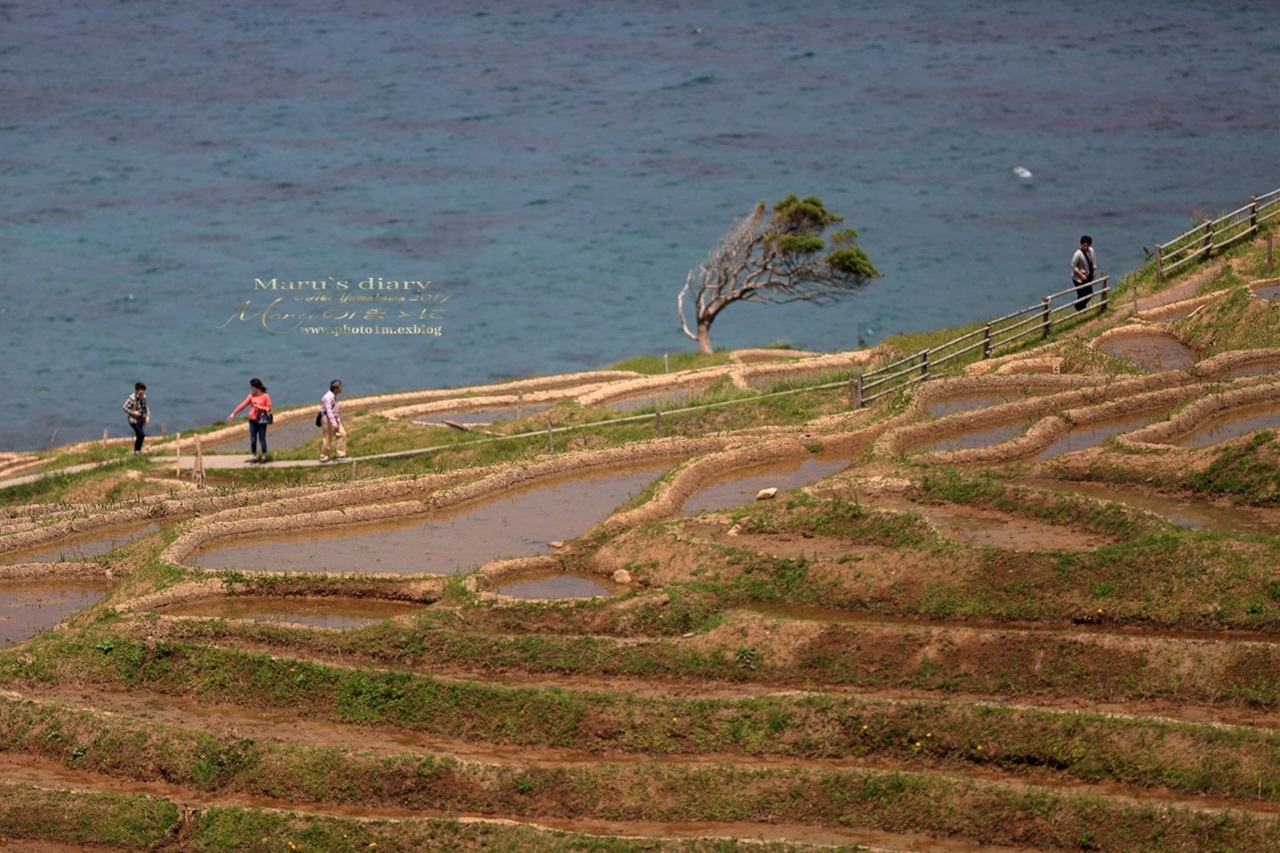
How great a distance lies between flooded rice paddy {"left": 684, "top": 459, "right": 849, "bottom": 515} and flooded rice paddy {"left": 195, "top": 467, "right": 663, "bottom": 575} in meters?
1.92

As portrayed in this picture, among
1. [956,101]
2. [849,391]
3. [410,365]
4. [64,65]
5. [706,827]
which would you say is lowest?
[706,827]

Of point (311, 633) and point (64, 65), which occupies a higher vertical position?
point (64, 65)

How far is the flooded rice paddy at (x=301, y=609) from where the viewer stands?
39.7 metres

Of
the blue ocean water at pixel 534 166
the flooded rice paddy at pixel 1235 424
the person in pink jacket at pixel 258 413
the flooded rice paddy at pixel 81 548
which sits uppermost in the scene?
the blue ocean water at pixel 534 166

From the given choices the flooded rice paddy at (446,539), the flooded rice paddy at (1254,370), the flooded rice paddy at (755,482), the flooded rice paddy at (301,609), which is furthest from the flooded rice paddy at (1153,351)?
the flooded rice paddy at (301,609)

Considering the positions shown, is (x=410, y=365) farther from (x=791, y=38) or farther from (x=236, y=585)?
(x=236, y=585)

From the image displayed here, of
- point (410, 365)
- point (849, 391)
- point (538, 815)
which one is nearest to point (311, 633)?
point (538, 815)

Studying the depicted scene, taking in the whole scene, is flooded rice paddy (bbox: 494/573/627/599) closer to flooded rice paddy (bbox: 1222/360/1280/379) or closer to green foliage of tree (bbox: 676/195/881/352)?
flooded rice paddy (bbox: 1222/360/1280/379)

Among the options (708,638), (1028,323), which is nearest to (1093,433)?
(1028,323)

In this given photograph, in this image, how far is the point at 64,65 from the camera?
154875mm

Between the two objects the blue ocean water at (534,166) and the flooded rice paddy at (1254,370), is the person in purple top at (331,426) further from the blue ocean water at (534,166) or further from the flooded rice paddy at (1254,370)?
the blue ocean water at (534,166)

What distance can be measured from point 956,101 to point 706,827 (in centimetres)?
12148

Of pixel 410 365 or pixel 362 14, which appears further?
pixel 362 14

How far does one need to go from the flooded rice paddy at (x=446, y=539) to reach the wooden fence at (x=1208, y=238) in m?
20.4
